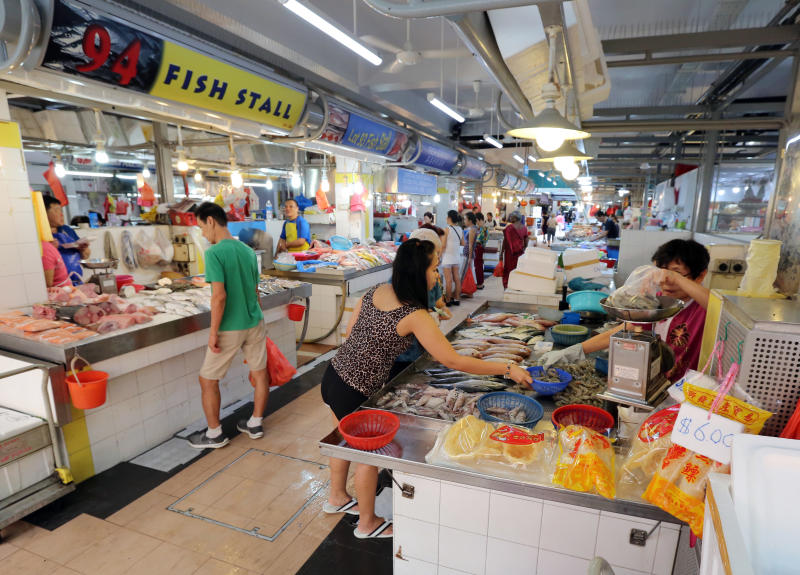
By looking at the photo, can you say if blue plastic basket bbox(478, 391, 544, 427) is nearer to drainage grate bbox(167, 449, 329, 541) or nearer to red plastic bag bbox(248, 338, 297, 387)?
drainage grate bbox(167, 449, 329, 541)

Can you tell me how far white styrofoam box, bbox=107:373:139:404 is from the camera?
12.6 ft

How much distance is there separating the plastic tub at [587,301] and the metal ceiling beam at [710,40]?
2.45 metres

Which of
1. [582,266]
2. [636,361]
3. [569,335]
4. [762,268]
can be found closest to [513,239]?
[582,266]

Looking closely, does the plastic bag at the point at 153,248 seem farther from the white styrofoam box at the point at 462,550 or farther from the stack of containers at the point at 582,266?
the white styrofoam box at the point at 462,550

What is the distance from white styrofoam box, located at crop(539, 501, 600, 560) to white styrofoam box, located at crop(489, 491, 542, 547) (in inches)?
Result: 1.3

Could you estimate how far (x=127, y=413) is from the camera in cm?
Result: 399

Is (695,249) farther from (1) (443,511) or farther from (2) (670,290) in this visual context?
(1) (443,511)

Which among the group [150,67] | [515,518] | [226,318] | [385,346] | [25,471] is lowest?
[25,471]

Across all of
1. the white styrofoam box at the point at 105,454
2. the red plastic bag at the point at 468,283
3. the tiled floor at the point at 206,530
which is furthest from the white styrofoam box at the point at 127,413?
the red plastic bag at the point at 468,283

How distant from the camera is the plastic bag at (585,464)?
169 centimetres

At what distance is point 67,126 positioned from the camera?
9.77m

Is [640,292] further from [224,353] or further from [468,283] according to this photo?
[468,283]

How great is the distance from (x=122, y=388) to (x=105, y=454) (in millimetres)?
562

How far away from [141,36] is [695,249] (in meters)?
4.24
